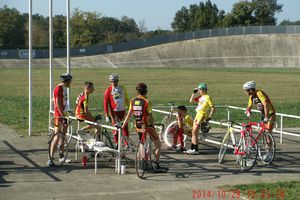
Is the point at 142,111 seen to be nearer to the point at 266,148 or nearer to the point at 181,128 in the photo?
the point at 266,148

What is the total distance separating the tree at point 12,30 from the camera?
97444mm

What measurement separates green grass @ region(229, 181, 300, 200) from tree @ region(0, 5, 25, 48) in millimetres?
92118

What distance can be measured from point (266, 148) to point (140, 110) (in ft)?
9.86

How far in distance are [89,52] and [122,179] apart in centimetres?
8618

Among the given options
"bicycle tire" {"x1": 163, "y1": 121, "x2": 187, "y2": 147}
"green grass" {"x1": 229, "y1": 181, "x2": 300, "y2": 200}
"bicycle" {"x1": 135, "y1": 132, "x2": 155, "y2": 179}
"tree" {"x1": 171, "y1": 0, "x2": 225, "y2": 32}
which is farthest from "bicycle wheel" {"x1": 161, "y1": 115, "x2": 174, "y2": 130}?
"tree" {"x1": 171, "y1": 0, "x2": 225, "y2": 32}

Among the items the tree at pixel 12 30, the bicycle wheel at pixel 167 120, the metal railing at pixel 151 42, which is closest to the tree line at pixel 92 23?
the tree at pixel 12 30

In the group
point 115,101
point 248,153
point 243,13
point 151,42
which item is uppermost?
point 243,13

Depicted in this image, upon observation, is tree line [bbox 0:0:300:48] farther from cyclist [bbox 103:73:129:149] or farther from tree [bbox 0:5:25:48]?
cyclist [bbox 103:73:129:149]

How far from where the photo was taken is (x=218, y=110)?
74.1 feet

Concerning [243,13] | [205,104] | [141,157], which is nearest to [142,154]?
[141,157]

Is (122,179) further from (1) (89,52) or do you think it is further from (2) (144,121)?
(1) (89,52)

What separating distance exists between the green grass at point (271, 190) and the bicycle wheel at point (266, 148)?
1.99 meters

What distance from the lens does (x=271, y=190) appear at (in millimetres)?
8523

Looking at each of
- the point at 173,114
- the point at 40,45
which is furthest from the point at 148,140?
the point at 40,45
